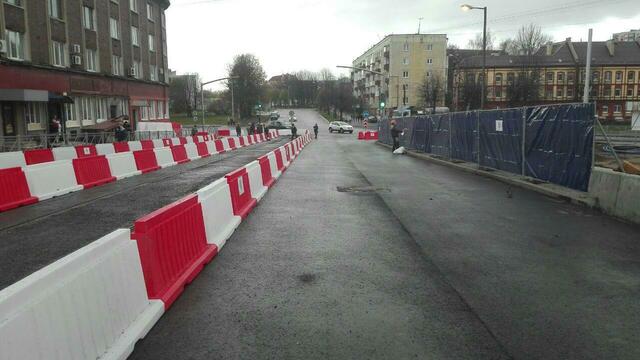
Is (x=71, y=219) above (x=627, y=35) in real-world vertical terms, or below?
below

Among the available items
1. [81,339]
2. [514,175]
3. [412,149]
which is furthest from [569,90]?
[81,339]

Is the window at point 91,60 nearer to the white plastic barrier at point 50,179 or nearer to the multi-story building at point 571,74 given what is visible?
the white plastic barrier at point 50,179

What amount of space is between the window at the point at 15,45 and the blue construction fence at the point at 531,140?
2275 cm

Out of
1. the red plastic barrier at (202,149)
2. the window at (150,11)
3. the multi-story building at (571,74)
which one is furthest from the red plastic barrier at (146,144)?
the multi-story building at (571,74)

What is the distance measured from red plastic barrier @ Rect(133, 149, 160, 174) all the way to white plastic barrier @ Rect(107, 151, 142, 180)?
0.33 meters

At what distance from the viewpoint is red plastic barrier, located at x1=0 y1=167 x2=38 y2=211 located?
34.3ft

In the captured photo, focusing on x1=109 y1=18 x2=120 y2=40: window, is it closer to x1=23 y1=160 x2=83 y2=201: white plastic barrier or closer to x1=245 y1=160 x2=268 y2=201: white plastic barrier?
x1=23 y1=160 x2=83 y2=201: white plastic barrier

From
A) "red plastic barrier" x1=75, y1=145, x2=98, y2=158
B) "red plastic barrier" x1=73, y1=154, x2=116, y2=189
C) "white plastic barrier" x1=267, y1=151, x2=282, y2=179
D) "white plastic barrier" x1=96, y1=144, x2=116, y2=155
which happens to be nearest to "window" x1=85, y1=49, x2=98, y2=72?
"white plastic barrier" x1=96, y1=144, x2=116, y2=155

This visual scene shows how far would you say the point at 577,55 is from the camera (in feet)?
338

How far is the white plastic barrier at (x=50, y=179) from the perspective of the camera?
451 inches

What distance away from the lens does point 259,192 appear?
1202 cm

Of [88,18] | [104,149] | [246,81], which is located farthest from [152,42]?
[246,81]

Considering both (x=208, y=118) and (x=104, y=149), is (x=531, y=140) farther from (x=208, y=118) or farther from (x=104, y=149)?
(x=208, y=118)

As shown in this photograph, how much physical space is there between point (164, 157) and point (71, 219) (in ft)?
38.4
